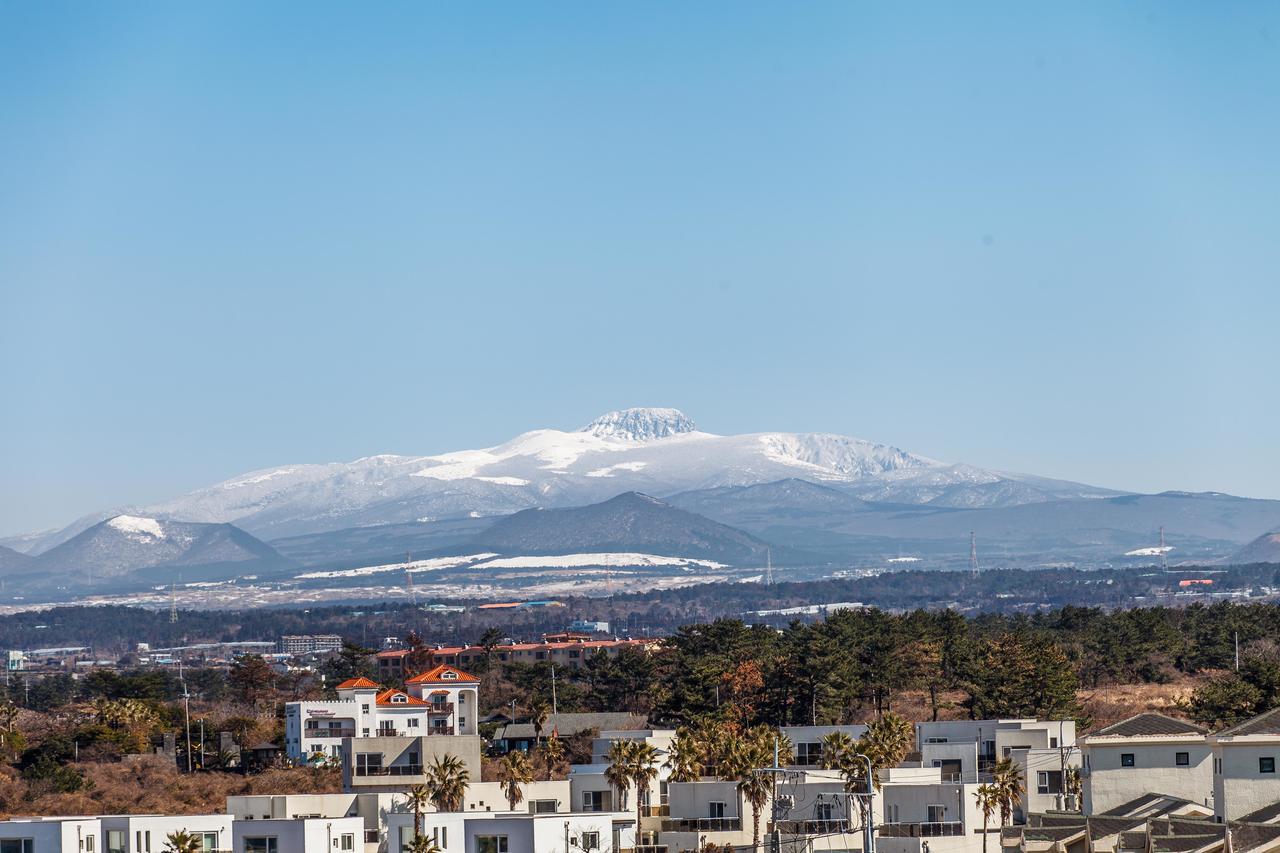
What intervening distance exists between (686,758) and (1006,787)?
12.6m

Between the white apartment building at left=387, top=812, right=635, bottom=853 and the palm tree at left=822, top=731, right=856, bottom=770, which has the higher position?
the palm tree at left=822, top=731, right=856, bottom=770

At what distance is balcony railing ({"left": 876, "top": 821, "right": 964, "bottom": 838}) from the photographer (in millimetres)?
76312

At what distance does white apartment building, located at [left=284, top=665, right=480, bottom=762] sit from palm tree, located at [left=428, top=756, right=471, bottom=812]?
1049 inches

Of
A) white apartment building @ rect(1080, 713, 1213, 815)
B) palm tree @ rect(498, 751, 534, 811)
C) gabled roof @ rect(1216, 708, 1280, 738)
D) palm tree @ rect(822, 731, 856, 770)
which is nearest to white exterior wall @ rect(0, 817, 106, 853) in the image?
palm tree @ rect(498, 751, 534, 811)

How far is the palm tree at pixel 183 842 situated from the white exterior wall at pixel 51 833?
2595 mm

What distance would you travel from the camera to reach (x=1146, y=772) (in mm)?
69812

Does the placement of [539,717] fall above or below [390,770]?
below

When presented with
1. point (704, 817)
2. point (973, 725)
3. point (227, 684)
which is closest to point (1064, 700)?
point (973, 725)

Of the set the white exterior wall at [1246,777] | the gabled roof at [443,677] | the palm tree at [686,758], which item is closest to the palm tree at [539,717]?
the gabled roof at [443,677]

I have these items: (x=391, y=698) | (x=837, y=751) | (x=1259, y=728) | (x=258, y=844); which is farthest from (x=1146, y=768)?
(x=391, y=698)

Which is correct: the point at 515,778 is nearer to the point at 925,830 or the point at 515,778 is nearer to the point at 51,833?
the point at 925,830

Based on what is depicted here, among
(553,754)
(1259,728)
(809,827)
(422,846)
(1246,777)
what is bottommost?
(809,827)

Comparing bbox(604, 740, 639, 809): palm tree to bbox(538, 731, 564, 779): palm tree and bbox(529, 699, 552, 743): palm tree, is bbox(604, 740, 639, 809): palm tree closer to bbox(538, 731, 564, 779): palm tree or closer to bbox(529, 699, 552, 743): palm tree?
bbox(538, 731, 564, 779): palm tree

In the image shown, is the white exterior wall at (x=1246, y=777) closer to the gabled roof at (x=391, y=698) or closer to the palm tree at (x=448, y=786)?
the palm tree at (x=448, y=786)
